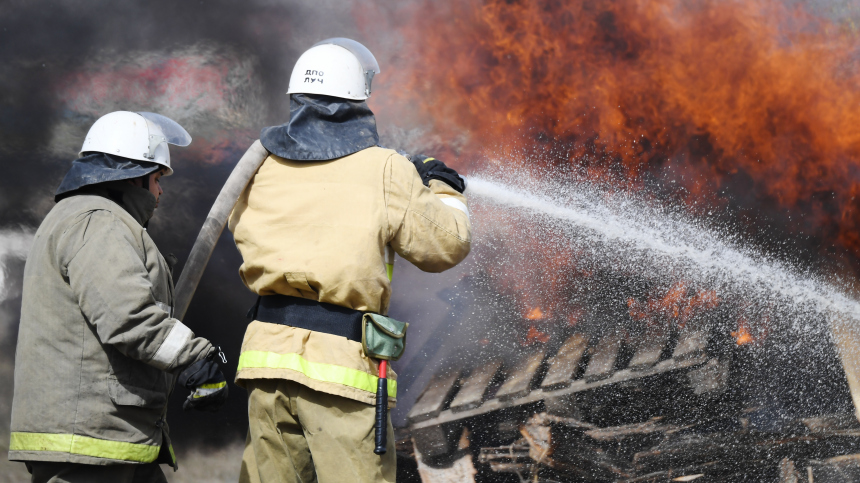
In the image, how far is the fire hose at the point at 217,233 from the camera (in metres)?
2.44

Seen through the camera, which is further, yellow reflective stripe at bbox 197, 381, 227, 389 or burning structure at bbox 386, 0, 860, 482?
burning structure at bbox 386, 0, 860, 482

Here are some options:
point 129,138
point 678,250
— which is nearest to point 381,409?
point 129,138

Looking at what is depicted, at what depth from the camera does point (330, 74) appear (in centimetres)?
270

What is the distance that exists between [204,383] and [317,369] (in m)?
0.73

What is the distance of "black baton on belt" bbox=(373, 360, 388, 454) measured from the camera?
241 cm

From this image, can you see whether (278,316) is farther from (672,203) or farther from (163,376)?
(672,203)

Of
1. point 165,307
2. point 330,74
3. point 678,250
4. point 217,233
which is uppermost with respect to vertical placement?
point 678,250

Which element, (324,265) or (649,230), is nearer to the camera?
(324,265)

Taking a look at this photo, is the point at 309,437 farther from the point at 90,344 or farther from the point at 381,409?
the point at 90,344

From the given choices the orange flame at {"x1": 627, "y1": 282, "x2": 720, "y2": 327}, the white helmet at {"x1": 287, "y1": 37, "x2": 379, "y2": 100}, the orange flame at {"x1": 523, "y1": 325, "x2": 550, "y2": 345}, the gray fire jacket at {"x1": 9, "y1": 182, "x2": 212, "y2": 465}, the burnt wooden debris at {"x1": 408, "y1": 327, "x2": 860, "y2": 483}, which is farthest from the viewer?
the orange flame at {"x1": 627, "y1": 282, "x2": 720, "y2": 327}

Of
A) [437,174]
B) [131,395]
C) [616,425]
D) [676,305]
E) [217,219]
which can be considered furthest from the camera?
[676,305]

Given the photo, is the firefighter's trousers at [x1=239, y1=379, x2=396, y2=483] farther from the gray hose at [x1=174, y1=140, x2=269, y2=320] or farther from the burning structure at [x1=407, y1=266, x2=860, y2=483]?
the burning structure at [x1=407, y1=266, x2=860, y2=483]

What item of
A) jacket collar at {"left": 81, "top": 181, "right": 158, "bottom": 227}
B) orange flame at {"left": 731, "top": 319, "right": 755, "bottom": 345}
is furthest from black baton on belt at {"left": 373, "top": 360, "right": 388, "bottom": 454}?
orange flame at {"left": 731, "top": 319, "right": 755, "bottom": 345}

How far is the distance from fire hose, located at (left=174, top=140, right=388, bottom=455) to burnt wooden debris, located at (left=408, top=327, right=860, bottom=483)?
1.95 m
